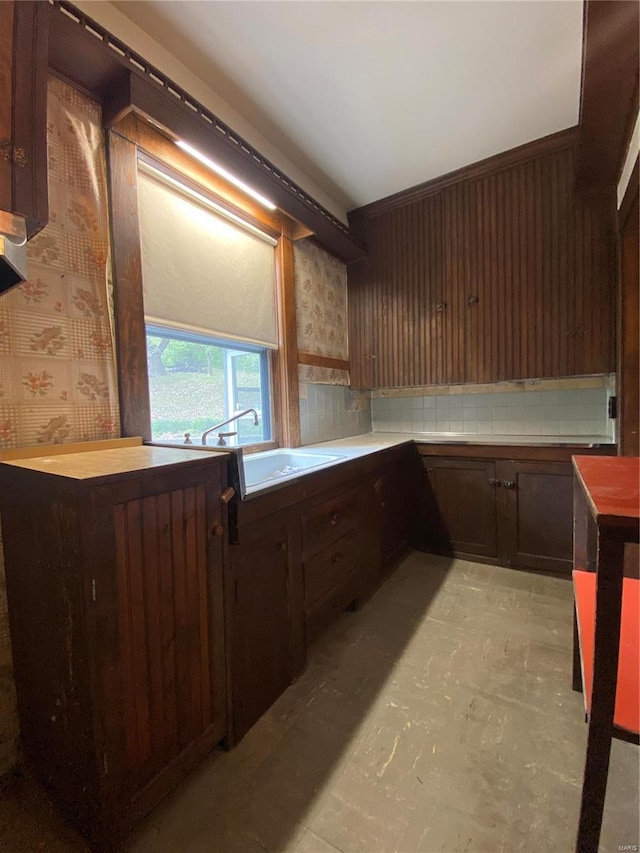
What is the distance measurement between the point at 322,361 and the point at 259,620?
2004 mm

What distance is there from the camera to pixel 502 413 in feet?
10.1

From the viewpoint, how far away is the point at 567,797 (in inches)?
44.0

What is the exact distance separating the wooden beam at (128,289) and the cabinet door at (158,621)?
624mm

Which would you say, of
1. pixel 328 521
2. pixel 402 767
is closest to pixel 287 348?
pixel 328 521

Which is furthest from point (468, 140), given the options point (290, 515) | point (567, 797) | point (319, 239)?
point (567, 797)

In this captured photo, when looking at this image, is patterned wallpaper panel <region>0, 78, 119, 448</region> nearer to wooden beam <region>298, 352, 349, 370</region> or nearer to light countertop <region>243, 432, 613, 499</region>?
light countertop <region>243, 432, 613, 499</region>

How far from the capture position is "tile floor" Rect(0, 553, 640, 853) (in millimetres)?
1034

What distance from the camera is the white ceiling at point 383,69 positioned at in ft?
5.18

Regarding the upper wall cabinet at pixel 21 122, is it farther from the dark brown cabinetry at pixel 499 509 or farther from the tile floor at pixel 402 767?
the dark brown cabinetry at pixel 499 509

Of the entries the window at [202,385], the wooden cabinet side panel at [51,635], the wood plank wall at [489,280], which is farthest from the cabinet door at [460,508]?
the wooden cabinet side panel at [51,635]

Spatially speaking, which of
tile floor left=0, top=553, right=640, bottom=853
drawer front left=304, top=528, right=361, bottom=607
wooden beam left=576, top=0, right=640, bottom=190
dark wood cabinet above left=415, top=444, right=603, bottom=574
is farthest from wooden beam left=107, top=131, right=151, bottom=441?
dark wood cabinet above left=415, top=444, right=603, bottom=574

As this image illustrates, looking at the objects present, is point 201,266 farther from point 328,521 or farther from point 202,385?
point 328,521

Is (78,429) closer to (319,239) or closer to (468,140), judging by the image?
(319,239)

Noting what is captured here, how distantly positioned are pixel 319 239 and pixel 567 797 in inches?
124
